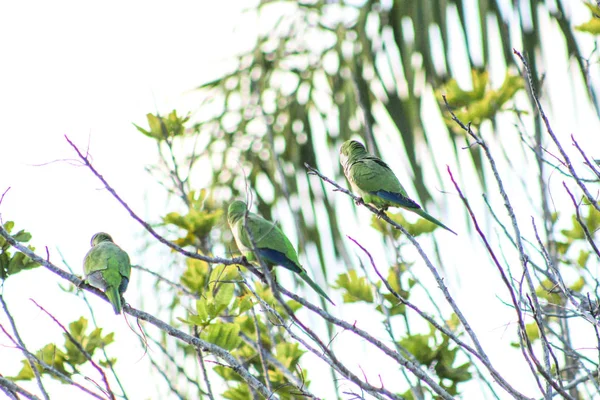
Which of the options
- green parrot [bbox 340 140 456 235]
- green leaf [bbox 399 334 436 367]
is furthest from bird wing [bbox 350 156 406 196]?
green leaf [bbox 399 334 436 367]

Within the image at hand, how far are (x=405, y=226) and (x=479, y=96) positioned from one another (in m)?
0.65

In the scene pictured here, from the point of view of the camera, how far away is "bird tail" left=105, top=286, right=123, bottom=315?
123 inches

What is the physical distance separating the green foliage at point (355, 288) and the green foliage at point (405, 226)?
0.80ft

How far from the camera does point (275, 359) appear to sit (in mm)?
3100

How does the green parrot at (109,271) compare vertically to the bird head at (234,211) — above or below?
below

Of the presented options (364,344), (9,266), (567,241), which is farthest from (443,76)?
(9,266)

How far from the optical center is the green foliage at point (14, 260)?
8.84 ft

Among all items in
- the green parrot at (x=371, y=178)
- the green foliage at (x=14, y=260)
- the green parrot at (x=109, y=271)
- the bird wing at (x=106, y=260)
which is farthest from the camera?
the green parrot at (x=371, y=178)

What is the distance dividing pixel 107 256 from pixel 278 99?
4.09ft

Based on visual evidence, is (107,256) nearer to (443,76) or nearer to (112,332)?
(112,332)

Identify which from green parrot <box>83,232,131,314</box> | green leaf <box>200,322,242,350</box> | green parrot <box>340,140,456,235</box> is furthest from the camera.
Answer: green parrot <box>340,140,456,235</box>

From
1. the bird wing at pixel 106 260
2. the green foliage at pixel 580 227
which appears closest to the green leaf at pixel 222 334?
the bird wing at pixel 106 260

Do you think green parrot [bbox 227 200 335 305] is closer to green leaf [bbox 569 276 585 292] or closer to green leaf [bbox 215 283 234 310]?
green leaf [bbox 215 283 234 310]

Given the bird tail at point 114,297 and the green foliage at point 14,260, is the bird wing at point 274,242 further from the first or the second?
the green foliage at point 14,260
